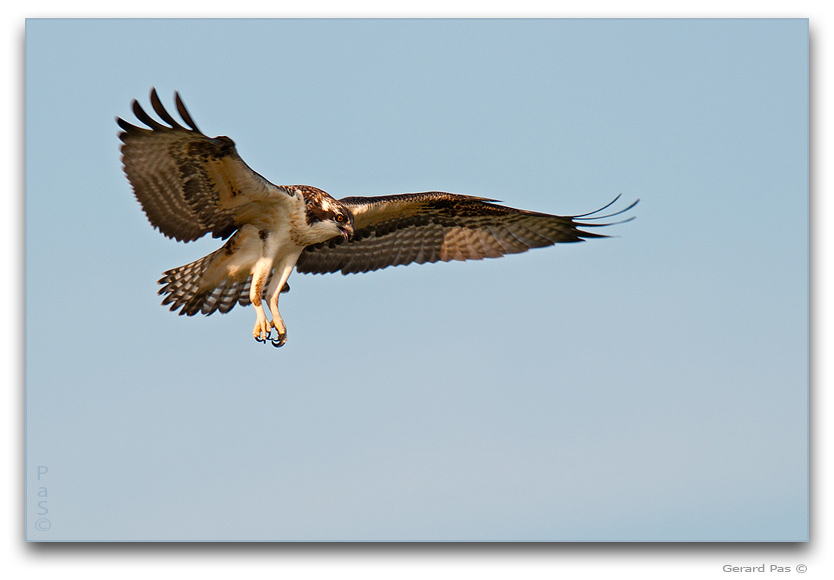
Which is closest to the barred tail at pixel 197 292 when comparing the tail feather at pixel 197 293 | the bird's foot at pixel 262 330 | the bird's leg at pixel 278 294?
the tail feather at pixel 197 293

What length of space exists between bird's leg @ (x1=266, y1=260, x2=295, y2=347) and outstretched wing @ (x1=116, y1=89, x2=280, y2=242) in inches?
21.1

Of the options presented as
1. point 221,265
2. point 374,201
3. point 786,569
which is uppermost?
point 374,201

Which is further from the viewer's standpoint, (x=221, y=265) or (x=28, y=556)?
(x=221, y=265)

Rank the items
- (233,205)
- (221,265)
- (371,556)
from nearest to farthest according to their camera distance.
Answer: (371,556) < (233,205) < (221,265)

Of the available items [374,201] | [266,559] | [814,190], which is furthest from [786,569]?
[374,201]

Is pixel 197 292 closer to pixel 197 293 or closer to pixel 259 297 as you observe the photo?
pixel 197 293

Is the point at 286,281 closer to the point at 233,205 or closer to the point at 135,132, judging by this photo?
the point at 233,205

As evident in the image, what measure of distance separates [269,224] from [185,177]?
840mm

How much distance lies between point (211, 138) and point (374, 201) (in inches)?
74.8

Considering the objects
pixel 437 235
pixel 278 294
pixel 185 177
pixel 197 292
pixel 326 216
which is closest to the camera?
pixel 185 177

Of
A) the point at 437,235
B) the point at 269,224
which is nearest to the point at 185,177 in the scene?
the point at 269,224

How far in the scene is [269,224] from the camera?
835 cm

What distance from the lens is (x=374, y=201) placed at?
8867 millimetres

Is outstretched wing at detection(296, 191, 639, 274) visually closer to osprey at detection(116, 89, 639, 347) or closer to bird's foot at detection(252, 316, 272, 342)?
osprey at detection(116, 89, 639, 347)
